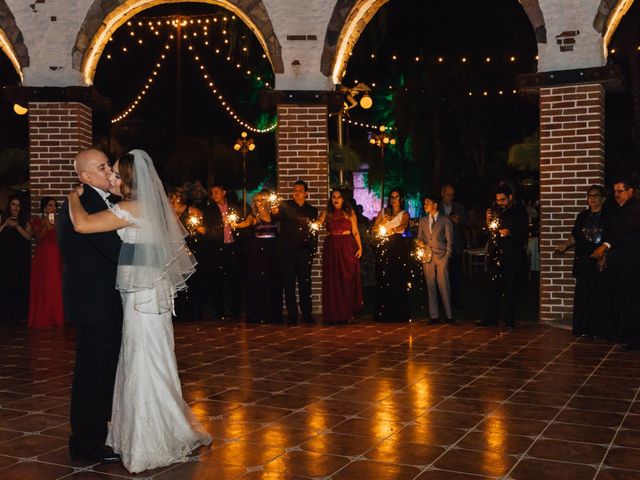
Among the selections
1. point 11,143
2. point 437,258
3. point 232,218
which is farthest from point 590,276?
point 11,143

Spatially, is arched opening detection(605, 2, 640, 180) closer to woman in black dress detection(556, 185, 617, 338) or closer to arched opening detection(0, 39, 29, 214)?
woman in black dress detection(556, 185, 617, 338)

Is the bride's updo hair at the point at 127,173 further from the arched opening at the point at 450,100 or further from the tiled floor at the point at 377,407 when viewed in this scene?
the arched opening at the point at 450,100

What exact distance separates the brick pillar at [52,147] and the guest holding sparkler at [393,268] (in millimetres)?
4342

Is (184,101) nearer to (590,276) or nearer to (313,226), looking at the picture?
(313,226)

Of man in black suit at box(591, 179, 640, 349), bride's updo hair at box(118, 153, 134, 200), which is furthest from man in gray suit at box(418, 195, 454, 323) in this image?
bride's updo hair at box(118, 153, 134, 200)

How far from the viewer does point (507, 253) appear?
9.03 m

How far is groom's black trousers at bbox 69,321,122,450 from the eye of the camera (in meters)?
4.27

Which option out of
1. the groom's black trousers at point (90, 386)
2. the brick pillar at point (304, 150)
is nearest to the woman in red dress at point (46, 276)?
the brick pillar at point (304, 150)

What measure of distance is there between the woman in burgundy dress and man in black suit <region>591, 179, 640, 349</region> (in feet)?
10.2

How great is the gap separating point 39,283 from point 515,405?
669 cm

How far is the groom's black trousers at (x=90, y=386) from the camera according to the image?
14.0 ft

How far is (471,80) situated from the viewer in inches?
1169

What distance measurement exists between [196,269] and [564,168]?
16.0ft

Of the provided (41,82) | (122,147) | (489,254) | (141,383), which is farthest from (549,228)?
(122,147)
